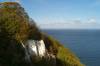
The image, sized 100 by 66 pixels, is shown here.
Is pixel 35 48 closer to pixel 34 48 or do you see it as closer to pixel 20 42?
pixel 34 48

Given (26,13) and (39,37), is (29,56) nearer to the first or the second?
(39,37)

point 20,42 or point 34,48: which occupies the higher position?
point 20,42

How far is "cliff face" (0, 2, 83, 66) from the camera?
14.8 m

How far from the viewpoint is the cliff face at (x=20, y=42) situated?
48.6 ft

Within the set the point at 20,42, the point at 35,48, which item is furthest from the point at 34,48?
the point at 20,42

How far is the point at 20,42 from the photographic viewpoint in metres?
16.0

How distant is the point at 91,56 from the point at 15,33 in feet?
225

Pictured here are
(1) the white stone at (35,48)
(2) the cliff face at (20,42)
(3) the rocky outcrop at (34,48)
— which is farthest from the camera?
(1) the white stone at (35,48)

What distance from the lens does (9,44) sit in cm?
1511

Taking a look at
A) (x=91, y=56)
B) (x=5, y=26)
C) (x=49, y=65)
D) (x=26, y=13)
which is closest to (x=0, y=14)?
(x=5, y=26)

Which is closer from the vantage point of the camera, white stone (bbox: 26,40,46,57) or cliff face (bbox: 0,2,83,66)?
cliff face (bbox: 0,2,83,66)

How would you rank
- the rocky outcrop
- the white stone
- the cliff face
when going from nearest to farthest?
the cliff face < the rocky outcrop < the white stone

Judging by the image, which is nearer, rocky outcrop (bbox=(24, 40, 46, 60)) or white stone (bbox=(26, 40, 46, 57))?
rocky outcrop (bbox=(24, 40, 46, 60))

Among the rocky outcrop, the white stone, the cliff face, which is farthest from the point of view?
the white stone
